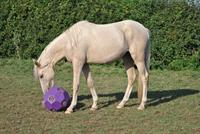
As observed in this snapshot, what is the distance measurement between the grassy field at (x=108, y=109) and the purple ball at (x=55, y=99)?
0.47 ft

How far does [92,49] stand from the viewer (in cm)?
909

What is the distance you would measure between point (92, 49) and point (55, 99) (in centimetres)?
112

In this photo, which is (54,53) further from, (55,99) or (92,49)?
(55,99)

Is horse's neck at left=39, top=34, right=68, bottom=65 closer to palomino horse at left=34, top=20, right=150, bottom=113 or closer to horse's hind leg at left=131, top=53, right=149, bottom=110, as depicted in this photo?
palomino horse at left=34, top=20, right=150, bottom=113

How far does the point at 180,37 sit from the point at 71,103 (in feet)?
22.0

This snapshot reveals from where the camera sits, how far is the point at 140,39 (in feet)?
30.6

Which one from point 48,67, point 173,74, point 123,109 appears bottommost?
point 173,74

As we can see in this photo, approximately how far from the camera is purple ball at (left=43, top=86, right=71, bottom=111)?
9.01m

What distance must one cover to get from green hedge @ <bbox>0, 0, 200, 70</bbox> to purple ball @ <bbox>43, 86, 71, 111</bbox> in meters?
6.32

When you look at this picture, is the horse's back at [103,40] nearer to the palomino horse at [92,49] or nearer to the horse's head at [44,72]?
the palomino horse at [92,49]

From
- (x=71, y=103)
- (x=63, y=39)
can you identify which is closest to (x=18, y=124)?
(x=71, y=103)

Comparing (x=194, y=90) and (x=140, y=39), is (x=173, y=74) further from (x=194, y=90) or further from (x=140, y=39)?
(x=140, y=39)

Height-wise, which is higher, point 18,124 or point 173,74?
point 18,124

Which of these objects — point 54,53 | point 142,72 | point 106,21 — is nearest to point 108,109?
point 142,72
